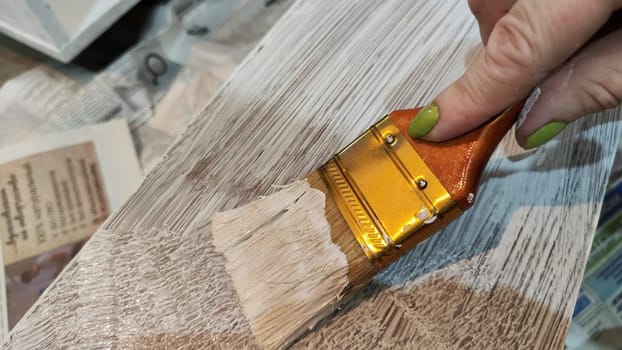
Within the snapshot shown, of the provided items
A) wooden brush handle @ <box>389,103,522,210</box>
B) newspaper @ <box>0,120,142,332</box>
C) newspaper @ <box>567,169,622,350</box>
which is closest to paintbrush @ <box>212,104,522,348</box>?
wooden brush handle @ <box>389,103,522,210</box>

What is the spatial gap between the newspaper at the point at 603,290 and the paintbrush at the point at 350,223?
57cm

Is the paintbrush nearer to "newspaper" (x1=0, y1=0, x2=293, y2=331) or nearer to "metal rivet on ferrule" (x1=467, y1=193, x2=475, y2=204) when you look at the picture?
"metal rivet on ferrule" (x1=467, y1=193, x2=475, y2=204)

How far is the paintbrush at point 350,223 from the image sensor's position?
1.75ft

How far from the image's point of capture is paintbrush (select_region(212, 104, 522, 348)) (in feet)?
1.75

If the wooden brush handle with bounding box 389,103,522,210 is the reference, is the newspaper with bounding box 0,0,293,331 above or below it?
above

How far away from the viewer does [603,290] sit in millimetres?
1004

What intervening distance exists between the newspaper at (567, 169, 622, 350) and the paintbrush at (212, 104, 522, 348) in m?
0.57

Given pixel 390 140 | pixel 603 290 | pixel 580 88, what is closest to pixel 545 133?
pixel 580 88

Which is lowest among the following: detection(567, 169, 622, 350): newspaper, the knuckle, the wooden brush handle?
detection(567, 169, 622, 350): newspaper

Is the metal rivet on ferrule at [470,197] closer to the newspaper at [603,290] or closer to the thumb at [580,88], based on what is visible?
the thumb at [580,88]

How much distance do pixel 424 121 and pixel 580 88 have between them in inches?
6.1

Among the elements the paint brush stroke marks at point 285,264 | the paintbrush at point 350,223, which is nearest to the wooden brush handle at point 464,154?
the paintbrush at point 350,223

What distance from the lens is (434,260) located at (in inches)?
25.2

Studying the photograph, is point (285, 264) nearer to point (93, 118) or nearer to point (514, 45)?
point (514, 45)
